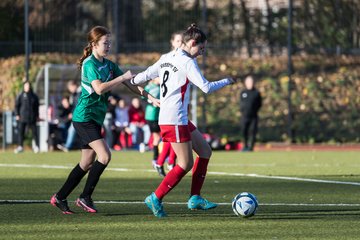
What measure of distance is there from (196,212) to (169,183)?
58cm

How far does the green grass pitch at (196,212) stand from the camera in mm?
9375

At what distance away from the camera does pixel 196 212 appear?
1115 cm

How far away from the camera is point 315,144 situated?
3028 cm

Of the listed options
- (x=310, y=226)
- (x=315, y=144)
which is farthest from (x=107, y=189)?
(x=315, y=144)

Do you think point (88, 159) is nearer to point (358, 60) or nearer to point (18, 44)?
point (18, 44)

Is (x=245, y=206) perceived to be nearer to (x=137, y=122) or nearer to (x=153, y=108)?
(x=153, y=108)

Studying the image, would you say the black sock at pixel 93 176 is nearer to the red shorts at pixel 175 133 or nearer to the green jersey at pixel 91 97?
the green jersey at pixel 91 97

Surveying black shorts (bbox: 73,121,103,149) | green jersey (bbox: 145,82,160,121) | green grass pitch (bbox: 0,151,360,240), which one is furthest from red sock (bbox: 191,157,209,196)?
green jersey (bbox: 145,82,160,121)

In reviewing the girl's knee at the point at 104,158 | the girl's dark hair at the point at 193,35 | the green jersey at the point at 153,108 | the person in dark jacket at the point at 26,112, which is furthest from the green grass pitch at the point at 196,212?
the person in dark jacket at the point at 26,112

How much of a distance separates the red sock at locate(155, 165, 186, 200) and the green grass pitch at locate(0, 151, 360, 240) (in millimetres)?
259

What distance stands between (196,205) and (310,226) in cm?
182

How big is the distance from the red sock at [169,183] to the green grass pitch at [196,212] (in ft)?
0.85

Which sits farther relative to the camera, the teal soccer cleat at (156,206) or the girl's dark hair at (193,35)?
the girl's dark hair at (193,35)

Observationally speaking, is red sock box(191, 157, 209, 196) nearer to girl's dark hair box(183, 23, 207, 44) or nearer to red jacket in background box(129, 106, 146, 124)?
girl's dark hair box(183, 23, 207, 44)
